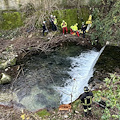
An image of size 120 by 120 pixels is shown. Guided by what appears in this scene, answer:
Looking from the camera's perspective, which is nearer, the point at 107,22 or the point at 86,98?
the point at 86,98

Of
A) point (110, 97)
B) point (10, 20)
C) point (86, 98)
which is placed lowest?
point (86, 98)

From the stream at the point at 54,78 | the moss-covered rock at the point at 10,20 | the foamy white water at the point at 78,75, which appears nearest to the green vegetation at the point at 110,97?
the foamy white water at the point at 78,75

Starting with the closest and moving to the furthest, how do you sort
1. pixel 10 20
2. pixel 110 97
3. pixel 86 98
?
pixel 110 97 < pixel 86 98 < pixel 10 20

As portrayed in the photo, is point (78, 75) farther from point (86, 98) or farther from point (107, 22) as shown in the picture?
point (107, 22)

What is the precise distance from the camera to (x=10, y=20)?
36.4 ft

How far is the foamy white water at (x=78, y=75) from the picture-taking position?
573 centimetres

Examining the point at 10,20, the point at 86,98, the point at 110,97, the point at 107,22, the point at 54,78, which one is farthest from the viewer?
the point at 10,20

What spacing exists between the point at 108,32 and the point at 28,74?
6935mm

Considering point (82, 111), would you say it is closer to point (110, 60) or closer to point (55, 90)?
point (55, 90)

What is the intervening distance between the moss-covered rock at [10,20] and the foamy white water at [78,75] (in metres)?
6.71

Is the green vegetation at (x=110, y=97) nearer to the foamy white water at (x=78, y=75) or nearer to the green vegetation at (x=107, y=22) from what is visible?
the foamy white water at (x=78, y=75)

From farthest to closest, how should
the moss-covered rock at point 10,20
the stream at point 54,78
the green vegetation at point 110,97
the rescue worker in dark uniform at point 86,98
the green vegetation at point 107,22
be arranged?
the moss-covered rock at point 10,20 < the green vegetation at point 107,22 < the stream at point 54,78 < the rescue worker in dark uniform at point 86,98 < the green vegetation at point 110,97

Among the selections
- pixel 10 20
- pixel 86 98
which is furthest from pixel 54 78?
pixel 10 20

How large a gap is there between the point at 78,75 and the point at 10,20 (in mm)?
8667
